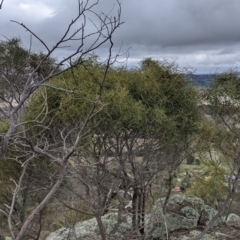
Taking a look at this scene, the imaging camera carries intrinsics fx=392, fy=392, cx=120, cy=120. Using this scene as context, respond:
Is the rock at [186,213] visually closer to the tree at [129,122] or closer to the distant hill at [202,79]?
the tree at [129,122]

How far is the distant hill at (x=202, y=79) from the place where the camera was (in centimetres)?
621

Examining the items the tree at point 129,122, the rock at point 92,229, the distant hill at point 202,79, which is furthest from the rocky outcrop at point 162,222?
the distant hill at point 202,79

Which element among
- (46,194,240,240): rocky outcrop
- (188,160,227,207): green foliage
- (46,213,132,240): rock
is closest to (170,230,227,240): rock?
(46,194,240,240): rocky outcrop

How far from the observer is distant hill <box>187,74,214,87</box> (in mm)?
6211

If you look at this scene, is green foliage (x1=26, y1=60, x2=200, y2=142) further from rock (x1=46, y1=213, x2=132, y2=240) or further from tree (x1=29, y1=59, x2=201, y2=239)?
rock (x1=46, y1=213, x2=132, y2=240)

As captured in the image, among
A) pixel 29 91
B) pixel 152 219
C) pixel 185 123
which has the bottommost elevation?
pixel 152 219

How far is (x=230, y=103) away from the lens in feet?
20.7

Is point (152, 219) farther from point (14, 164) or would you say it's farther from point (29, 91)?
point (29, 91)

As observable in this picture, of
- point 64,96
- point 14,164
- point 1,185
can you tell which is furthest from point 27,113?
point 1,185

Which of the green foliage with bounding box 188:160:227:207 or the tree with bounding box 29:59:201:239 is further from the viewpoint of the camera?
the green foliage with bounding box 188:160:227:207

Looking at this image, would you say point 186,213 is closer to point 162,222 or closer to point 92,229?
point 162,222

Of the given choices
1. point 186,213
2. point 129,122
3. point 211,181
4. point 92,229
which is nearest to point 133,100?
point 129,122

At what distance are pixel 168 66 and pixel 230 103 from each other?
118 centimetres

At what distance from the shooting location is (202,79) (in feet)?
21.0
